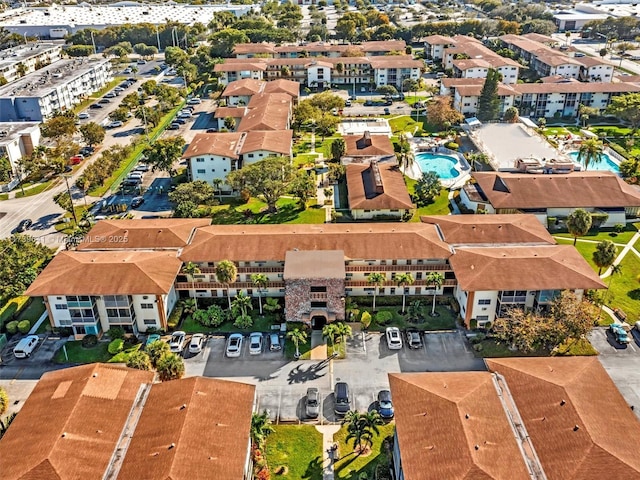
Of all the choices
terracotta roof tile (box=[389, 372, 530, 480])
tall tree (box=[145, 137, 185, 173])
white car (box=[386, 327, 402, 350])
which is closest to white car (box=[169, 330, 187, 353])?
white car (box=[386, 327, 402, 350])

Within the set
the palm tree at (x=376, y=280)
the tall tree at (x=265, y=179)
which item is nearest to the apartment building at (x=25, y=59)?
the tall tree at (x=265, y=179)

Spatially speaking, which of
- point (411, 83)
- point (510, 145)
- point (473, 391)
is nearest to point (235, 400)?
point (473, 391)

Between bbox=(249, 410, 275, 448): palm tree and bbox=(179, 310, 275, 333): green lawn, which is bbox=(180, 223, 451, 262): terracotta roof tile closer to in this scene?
bbox=(179, 310, 275, 333): green lawn

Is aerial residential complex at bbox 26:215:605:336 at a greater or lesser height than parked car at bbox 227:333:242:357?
greater

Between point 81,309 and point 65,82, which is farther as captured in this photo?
point 65,82

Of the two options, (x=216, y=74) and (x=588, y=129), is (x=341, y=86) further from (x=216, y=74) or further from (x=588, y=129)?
(x=588, y=129)

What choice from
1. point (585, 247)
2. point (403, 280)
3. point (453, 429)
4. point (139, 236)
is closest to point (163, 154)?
point (139, 236)
